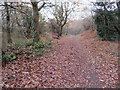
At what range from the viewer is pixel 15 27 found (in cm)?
1319

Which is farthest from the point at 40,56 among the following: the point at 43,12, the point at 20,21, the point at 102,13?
the point at 43,12

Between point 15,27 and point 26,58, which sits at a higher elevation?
point 15,27

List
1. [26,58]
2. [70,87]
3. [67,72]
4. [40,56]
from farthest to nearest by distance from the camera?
1. [40,56]
2. [26,58]
3. [67,72]
4. [70,87]

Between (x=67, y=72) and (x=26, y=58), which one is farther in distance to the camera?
(x=26, y=58)

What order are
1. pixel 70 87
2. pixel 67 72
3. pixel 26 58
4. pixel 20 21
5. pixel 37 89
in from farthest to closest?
pixel 20 21 → pixel 26 58 → pixel 67 72 → pixel 70 87 → pixel 37 89

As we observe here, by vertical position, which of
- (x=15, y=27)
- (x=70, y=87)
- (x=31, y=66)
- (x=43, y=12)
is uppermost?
(x=43, y=12)

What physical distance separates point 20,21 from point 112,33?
11801 millimetres

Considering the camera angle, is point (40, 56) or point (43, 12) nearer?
point (40, 56)

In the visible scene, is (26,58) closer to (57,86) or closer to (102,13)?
(57,86)

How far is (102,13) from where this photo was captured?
13055mm

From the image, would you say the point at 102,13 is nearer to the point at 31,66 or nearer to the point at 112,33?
the point at 112,33

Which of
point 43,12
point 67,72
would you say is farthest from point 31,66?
point 43,12

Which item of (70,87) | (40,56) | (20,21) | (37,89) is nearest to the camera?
(37,89)

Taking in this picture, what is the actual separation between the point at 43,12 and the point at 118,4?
11023mm
